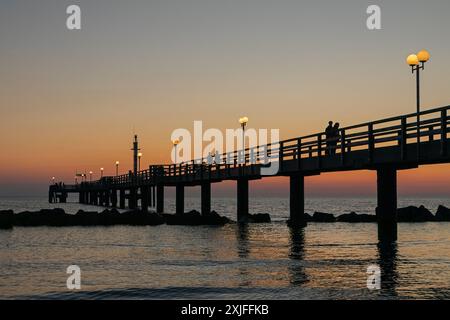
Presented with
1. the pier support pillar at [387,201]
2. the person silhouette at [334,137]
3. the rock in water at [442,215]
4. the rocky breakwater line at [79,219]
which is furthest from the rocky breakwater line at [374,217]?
the pier support pillar at [387,201]

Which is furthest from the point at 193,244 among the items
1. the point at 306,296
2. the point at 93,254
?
the point at 306,296

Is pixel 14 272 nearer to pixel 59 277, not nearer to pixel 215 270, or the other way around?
pixel 59 277

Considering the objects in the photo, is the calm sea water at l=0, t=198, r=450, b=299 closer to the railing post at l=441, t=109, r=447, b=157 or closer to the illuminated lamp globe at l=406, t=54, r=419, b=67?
the railing post at l=441, t=109, r=447, b=157

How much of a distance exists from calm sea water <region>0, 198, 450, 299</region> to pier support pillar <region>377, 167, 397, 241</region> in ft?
2.05

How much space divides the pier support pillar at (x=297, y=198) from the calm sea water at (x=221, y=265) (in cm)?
238

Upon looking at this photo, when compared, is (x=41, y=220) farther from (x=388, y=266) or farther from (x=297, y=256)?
(x=388, y=266)

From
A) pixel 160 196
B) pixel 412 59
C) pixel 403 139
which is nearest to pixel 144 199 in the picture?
pixel 160 196

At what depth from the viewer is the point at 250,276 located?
18.8 meters

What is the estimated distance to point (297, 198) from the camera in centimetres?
3784

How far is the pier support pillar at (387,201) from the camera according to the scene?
88.8 feet

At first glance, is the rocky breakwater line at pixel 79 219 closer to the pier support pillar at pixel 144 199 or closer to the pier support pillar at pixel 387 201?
the pier support pillar at pixel 387 201

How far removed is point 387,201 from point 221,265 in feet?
27.7

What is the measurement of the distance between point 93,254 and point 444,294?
13543mm

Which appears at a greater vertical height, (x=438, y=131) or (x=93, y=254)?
(x=438, y=131)
